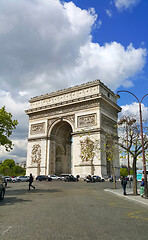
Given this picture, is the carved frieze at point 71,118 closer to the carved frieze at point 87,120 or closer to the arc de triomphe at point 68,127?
the arc de triomphe at point 68,127

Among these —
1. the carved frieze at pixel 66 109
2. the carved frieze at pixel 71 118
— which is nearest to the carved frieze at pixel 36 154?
the carved frieze at pixel 66 109

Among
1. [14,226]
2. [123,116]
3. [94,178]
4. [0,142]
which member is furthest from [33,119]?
[14,226]

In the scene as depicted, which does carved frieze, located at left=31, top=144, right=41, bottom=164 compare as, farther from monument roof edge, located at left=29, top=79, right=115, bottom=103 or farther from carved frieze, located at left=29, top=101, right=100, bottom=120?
monument roof edge, located at left=29, top=79, right=115, bottom=103

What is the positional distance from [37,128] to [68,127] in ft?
22.0

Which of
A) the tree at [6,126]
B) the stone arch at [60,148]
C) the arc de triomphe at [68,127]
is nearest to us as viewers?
the tree at [6,126]

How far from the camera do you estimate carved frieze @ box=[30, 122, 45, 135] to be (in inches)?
1718

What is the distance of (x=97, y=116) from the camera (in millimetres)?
36312

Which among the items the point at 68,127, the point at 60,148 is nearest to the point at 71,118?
the point at 68,127

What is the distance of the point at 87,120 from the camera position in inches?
1481

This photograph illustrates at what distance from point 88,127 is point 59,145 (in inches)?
414

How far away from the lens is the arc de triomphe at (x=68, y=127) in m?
36.1

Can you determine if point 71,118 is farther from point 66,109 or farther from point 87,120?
point 87,120

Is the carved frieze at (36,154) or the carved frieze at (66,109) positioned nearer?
the carved frieze at (66,109)

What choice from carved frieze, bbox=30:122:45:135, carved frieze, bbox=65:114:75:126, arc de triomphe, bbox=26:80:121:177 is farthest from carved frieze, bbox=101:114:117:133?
carved frieze, bbox=30:122:45:135
